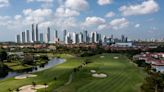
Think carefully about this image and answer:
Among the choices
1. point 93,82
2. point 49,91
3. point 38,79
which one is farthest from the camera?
point 38,79

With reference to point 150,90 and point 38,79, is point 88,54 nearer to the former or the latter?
point 38,79

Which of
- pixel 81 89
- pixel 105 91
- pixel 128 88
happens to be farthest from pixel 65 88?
pixel 128 88

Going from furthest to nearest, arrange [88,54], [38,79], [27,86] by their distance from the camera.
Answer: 1. [88,54]
2. [38,79]
3. [27,86]

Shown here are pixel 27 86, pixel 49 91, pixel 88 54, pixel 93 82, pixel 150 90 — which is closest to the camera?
pixel 150 90

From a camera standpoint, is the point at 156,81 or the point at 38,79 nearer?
the point at 156,81

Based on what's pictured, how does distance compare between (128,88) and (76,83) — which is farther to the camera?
(76,83)

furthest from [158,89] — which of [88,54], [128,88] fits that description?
[88,54]

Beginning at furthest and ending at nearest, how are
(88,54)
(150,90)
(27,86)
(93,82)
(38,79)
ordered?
(88,54)
(38,79)
(93,82)
(27,86)
(150,90)

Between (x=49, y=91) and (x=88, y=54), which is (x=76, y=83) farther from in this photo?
(x=88, y=54)
